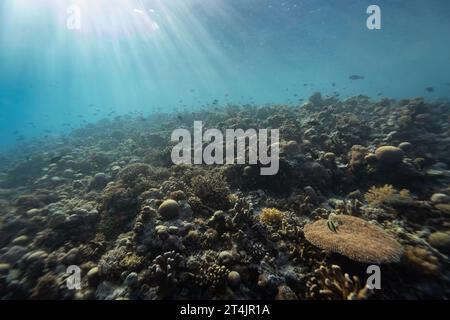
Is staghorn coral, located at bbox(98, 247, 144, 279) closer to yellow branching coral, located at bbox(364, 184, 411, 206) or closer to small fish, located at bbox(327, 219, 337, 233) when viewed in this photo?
small fish, located at bbox(327, 219, 337, 233)

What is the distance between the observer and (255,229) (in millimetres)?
6031

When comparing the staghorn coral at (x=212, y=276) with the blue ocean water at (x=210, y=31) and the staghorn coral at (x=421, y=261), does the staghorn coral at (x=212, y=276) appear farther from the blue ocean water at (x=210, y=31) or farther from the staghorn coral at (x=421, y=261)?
the blue ocean water at (x=210, y=31)

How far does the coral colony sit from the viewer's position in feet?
15.1

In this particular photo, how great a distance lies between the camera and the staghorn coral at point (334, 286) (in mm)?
4020

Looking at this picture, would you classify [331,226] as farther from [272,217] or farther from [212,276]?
[212,276]

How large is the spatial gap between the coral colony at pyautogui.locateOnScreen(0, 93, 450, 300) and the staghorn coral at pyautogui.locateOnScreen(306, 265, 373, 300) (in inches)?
0.8

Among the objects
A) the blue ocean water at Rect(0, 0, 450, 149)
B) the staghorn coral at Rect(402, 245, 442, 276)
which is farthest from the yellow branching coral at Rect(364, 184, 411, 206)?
the blue ocean water at Rect(0, 0, 450, 149)

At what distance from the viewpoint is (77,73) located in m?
74.0

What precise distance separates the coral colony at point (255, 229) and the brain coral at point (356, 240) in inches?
1.2

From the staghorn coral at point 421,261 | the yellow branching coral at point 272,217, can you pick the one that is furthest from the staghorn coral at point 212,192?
the staghorn coral at point 421,261
